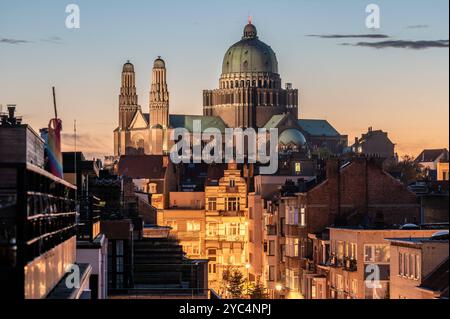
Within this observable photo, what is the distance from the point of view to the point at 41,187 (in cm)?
1927

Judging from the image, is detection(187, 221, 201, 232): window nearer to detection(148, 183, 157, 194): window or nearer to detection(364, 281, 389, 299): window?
detection(148, 183, 157, 194): window

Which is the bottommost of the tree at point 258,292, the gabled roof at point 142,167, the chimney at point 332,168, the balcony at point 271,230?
the tree at point 258,292

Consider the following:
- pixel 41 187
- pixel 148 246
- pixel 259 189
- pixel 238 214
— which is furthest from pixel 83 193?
pixel 238 214

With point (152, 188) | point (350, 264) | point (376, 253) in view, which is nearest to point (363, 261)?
point (376, 253)

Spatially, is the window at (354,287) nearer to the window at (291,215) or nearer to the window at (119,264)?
the window at (291,215)

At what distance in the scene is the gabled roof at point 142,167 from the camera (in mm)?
152375

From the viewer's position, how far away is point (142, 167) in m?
160

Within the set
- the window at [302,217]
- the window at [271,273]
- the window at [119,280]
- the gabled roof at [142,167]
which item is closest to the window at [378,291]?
the window at [302,217]

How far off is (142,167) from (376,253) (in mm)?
101773

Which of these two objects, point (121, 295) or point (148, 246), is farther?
point (148, 246)

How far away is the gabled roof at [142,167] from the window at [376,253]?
88.6 meters
